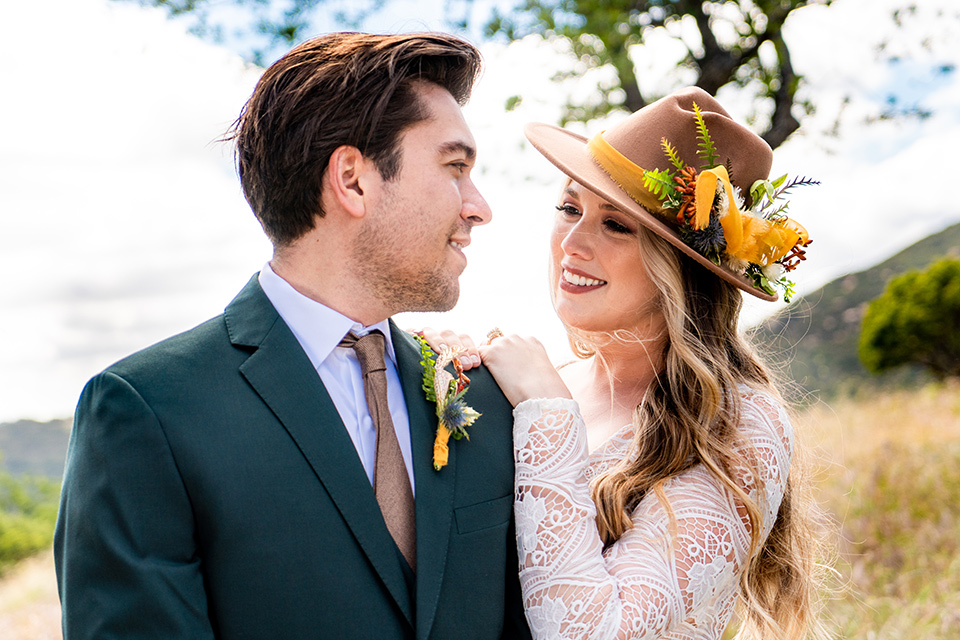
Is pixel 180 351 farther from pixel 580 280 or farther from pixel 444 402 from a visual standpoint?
pixel 580 280

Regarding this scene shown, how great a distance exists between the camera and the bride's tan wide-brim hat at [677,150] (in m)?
2.79

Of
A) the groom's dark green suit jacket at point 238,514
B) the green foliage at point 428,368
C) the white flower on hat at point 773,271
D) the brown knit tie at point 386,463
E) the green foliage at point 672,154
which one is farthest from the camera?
the white flower on hat at point 773,271

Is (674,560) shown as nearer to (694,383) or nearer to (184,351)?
(694,383)

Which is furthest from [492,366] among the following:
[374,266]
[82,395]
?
[82,395]

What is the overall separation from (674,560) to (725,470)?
0.39 meters

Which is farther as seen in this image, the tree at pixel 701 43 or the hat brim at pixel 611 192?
the tree at pixel 701 43

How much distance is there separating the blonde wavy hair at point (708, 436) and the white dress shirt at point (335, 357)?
0.96 m

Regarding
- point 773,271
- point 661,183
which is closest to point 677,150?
point 661,183

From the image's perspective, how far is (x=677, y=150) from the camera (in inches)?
113

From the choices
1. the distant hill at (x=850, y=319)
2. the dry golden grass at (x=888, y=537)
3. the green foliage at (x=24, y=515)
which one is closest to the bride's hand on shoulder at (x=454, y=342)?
the dry golden grass at (x=888, y=537)

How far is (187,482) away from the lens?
178 cm

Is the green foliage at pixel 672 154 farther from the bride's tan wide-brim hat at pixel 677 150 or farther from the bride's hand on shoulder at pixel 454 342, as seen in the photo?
the bride's hand on shoulder at pixel 454 342

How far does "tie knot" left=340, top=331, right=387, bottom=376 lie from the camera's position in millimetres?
2143

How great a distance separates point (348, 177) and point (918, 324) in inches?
612
